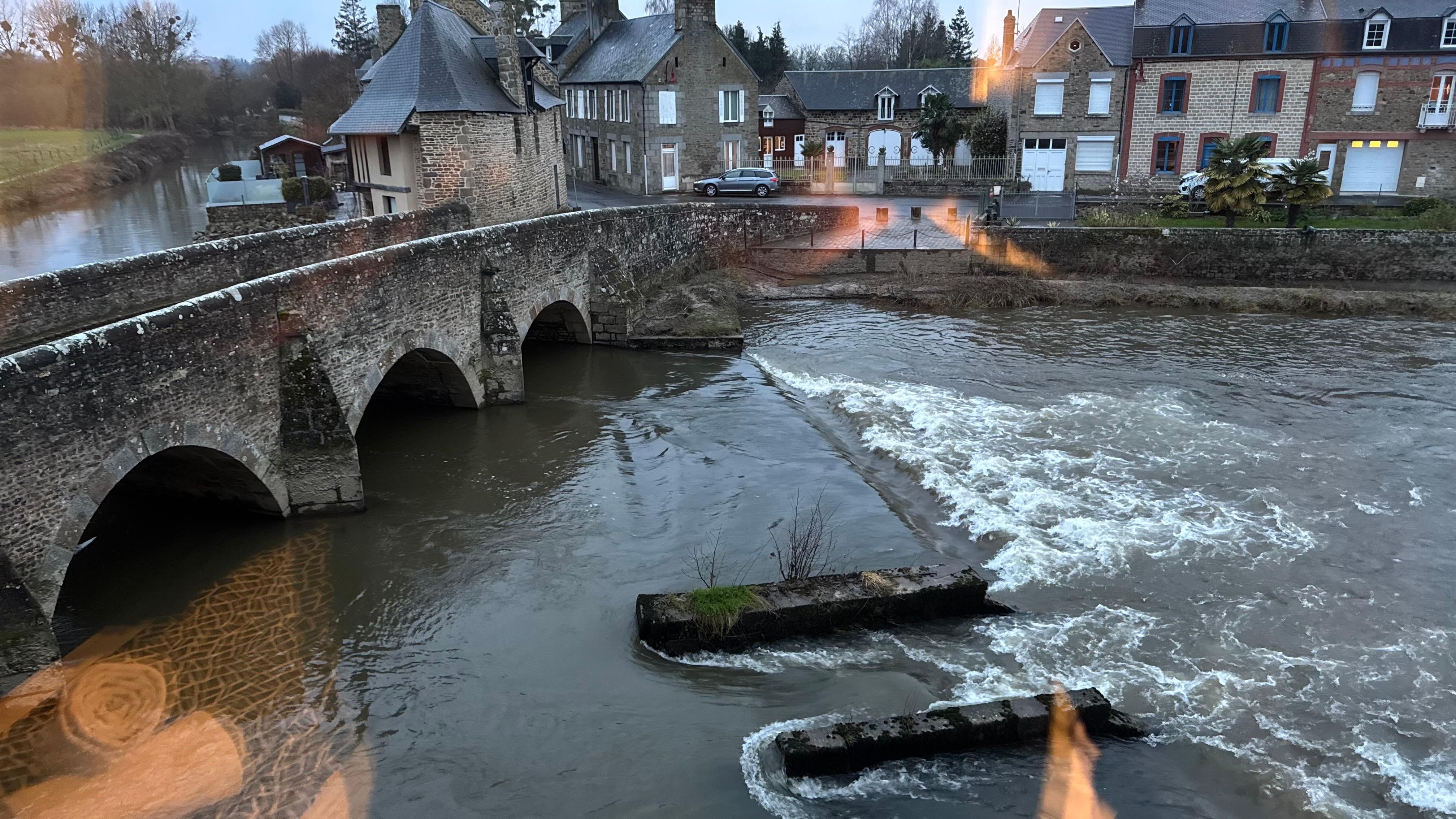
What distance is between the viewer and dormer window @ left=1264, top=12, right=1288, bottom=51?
30.0m

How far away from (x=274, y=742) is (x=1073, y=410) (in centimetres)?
1299

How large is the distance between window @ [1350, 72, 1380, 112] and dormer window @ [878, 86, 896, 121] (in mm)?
16418

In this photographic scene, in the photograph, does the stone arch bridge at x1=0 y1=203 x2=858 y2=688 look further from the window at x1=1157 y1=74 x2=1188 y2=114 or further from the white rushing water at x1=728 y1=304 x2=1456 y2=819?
the window at x1=1157 y1=74 x2=1188 y2=114

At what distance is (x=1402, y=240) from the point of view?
23.8 m

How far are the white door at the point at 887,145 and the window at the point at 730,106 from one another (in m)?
7.05

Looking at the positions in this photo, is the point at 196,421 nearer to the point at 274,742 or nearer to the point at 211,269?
the point at 274,742

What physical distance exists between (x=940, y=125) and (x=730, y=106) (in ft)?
26.2

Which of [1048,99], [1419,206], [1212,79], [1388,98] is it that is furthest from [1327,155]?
[1048,99]

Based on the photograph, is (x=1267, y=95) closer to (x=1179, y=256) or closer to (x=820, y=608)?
(x=1179, y=256)

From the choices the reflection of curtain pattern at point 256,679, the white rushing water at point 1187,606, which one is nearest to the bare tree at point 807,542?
the white rushing water at point 1187,606

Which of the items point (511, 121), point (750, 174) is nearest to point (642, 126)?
point (750, 174)

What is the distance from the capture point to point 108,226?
29.7 meters

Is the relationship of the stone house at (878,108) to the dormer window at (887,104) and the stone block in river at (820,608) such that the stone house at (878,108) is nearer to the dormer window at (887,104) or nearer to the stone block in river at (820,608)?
the dormer window at (887,104)

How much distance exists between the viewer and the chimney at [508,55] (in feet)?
74.9
